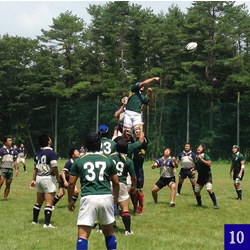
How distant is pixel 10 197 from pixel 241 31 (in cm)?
4426

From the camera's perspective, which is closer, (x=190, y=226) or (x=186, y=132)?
(x=190, y=226)

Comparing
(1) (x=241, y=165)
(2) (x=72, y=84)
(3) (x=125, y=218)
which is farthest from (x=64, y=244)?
(2) (x=72, y=84)

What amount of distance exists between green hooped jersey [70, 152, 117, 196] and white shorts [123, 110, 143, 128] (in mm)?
4928

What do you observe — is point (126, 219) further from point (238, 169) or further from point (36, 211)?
point (238, 169)

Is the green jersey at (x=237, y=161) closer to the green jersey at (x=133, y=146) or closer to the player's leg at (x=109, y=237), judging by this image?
the green jersey at (x=133, y=146)

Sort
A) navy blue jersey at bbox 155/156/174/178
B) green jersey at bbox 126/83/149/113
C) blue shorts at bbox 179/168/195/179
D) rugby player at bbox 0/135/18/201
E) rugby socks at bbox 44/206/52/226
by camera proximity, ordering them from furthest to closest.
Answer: blue shorts at bbox 179/168/195/179, rugby player at bbox 0/135/18/201, navy blue jersey at bbox 155/156/174/178, green jersey at bbox 126/83/149/113, rugby socks at bbox 44/206/52/226

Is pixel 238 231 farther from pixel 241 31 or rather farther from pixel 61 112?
pixel 241 31

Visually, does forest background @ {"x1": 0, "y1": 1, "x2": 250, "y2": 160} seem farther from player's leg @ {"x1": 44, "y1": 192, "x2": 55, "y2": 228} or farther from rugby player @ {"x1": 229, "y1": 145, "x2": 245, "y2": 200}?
player's leg @ {"x1": 44, "y1": 192, "x2": 55, "y2": 228}

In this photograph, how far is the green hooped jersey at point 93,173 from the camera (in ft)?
23.2

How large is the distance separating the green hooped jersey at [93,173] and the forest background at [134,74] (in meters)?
37.6

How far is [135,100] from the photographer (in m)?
12.3

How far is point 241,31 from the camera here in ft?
181

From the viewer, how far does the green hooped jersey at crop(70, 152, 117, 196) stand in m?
7.06

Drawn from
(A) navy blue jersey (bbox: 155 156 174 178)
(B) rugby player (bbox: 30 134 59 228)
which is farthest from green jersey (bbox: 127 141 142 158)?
(A) navy blue jersey (bbox: 155 156 174 178)
